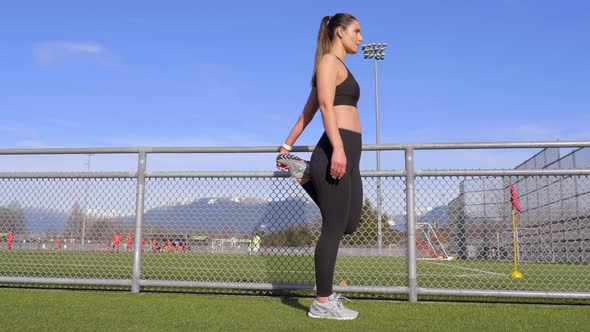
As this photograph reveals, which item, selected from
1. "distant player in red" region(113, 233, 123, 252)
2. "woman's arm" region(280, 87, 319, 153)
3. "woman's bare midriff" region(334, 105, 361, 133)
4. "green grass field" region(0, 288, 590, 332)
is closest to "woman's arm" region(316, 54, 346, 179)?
"woman's bare midriff" region(334, 105, 361, 133)

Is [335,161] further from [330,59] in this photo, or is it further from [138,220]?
[138,220]

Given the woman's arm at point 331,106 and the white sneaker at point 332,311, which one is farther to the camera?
the white sneaker at point 332,311

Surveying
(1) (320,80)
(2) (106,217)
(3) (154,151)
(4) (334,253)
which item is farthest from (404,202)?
(2) (106,217)

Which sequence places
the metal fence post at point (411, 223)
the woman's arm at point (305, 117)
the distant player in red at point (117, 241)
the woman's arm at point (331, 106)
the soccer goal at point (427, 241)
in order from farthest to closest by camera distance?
the distant player in red at point (117, 241), the soccer goal at point (427, 241), the metal fence post at point (411, 223), the woman's arm at point (305, 117), the woman's arm at point (331, 106)

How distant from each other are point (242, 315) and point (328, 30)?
2.02 metres

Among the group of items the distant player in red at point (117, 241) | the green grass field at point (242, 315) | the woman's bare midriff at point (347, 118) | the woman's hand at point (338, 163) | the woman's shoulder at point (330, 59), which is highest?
the woman's shoulder at point (330, 59)

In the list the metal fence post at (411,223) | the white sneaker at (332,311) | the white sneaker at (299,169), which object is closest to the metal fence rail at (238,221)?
the metal fence post at (411,223)

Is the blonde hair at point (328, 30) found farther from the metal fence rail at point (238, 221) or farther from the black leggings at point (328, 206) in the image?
the metal fence rail at point (238, 221)

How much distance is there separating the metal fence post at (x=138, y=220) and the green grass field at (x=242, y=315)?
0.78 feet

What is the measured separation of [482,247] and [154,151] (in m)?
3.67

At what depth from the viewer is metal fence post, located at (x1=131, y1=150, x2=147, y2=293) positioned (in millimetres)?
4383

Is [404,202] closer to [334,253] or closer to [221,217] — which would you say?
[334,253]

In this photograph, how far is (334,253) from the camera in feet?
9.95

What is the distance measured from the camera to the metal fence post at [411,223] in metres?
3.98
